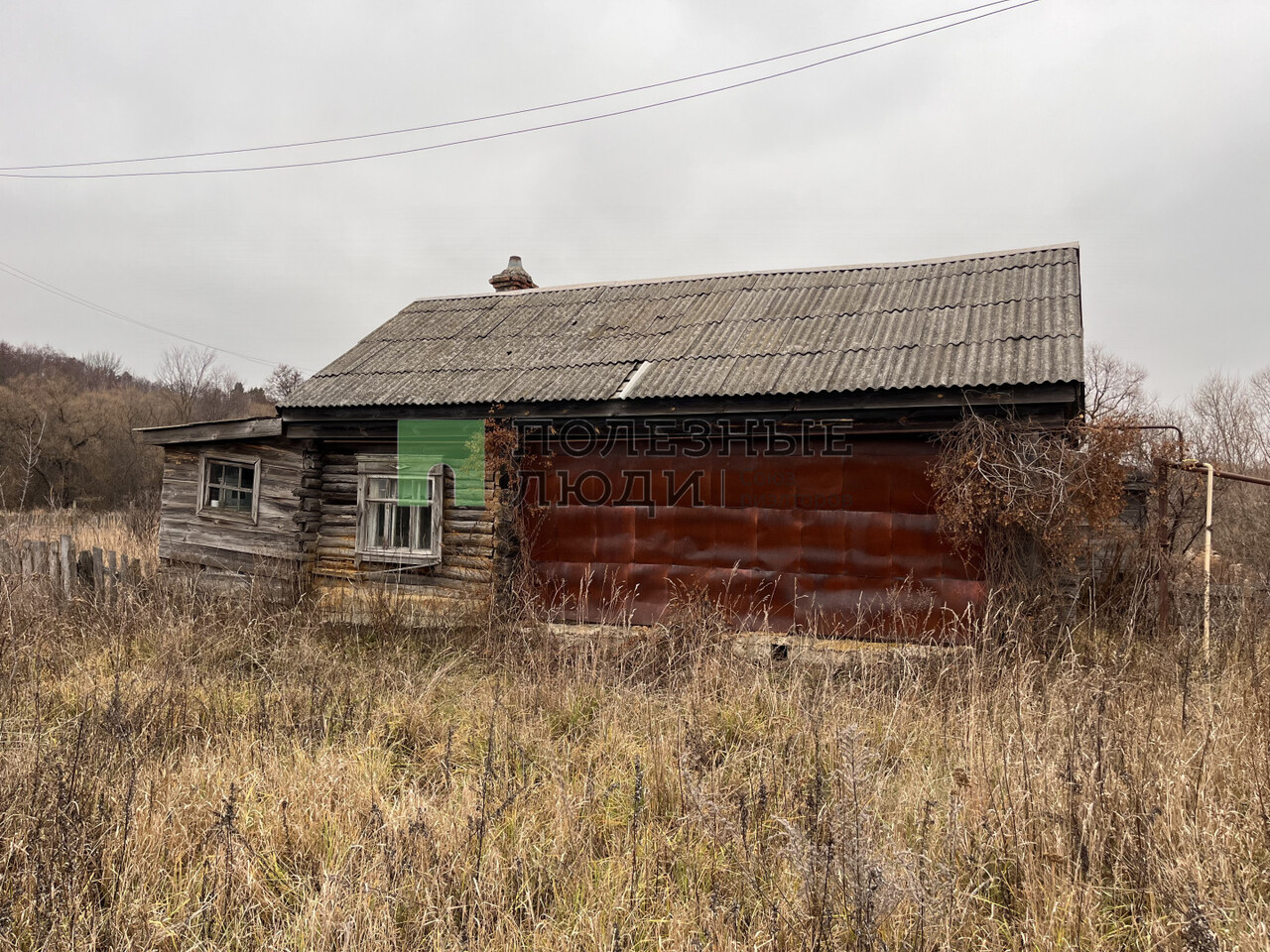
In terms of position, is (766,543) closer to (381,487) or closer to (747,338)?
(747,338)

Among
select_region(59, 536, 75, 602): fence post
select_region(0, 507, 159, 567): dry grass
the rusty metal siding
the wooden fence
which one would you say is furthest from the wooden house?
select_region(0, 507, 159, 567): dry grass

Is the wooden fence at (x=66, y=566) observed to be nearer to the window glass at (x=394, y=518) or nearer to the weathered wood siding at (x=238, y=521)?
the weathered wood siding at (x=238, y=521)

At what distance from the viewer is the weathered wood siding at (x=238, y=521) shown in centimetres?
973

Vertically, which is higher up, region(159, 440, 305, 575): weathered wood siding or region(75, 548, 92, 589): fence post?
region(159, 440, 305, 575): weathered wood siding

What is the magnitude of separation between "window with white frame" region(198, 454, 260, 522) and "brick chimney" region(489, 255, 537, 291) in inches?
217

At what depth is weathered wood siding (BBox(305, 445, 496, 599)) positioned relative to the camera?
886cm

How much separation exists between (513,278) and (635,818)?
11.8 m

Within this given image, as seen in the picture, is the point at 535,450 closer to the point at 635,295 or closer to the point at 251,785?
the point at 635,295

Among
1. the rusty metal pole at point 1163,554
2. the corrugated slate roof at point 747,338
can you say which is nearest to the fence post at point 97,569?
the corrugated slate roof at point 747,338

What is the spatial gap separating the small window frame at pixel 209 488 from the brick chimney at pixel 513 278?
5.48m

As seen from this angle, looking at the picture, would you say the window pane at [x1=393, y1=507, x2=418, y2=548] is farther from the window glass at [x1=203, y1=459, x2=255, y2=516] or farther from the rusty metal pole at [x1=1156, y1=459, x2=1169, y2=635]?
the rusty metal pole at [x1=1156, y1=459, x2=1169, y2=635]

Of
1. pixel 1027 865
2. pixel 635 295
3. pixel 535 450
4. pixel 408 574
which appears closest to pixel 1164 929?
pixel 1027 865

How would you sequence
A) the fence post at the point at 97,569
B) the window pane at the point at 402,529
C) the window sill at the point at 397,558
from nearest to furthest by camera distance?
the fence post at the point at 97,569
the window sill at the point at 397,558
the window pane at the point at 402,529

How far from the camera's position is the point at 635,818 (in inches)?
114
